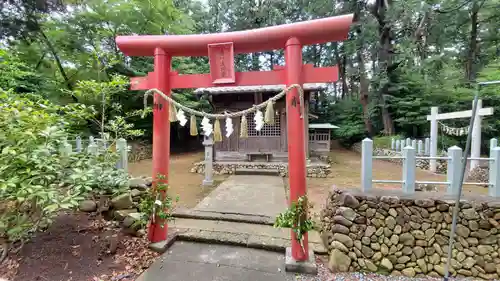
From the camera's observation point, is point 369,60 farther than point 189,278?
Yes

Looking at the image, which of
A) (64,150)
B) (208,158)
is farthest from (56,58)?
(64,150)

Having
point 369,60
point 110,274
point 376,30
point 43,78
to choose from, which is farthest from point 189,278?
point 369,60

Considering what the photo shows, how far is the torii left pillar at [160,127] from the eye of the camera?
10.2 feet

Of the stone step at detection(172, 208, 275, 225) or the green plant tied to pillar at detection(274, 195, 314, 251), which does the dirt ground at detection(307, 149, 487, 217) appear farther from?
the green plant tied to pillar at detection(274, 195, 314, 251)

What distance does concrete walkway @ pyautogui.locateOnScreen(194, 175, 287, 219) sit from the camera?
471cm

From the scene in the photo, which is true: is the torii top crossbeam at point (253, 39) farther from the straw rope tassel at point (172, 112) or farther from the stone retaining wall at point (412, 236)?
the stone retaining wall at point (412, 236)

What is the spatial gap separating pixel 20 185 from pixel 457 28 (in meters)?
19.2

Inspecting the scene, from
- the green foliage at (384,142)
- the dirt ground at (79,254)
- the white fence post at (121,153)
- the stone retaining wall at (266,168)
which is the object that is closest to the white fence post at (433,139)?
the stone retaining wall at (266,168)

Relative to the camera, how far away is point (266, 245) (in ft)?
10.7

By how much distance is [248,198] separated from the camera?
222 inches

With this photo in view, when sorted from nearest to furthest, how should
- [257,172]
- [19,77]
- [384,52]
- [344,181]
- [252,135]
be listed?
[19,77], [344,181], [257,172], [252,135], [384,52]

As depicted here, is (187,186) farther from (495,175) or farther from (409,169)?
(495,175)

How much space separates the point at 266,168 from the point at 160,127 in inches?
249

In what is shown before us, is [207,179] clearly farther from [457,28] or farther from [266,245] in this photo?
[457,28]
